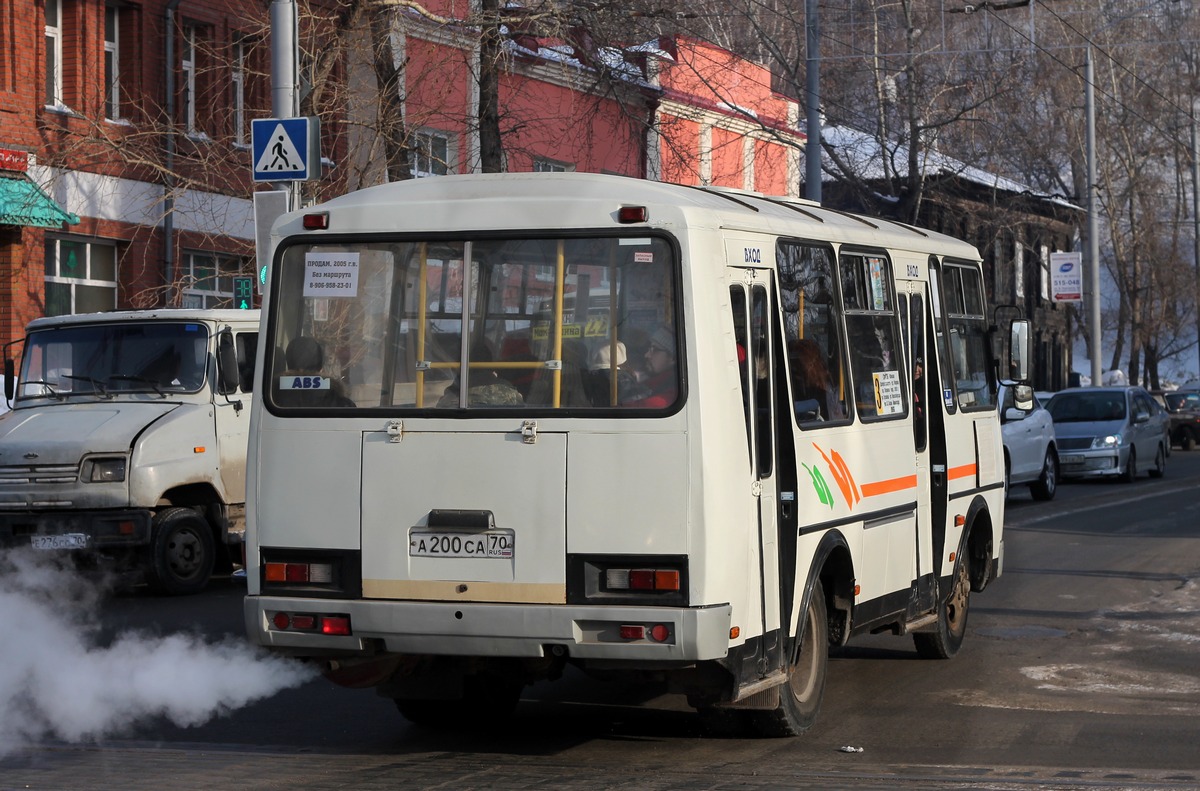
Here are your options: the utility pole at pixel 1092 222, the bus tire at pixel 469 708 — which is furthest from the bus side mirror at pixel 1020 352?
the utility pole at pixel 1092 222

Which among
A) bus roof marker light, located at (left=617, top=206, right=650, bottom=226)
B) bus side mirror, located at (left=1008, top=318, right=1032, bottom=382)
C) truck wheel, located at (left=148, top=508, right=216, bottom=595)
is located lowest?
truck wheel, located at (left=148, top=508, right=216, bottom=595)

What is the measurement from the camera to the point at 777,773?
7238 millimetres

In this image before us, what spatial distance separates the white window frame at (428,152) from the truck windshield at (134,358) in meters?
6.02

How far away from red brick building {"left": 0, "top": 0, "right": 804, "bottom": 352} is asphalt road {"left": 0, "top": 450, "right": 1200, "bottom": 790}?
11264mm

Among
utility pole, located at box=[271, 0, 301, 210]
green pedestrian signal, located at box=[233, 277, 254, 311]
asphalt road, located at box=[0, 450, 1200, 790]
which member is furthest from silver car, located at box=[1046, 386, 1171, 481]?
utility pole, located at box=[271, 0, 301, 210]

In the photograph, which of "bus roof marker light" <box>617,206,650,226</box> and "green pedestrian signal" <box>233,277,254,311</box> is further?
"green pedestrian signal" <box>233,277,254,311</box>

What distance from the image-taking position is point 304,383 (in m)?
7.49

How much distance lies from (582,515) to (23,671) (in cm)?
424

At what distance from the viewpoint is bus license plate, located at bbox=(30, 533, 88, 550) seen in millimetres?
13531

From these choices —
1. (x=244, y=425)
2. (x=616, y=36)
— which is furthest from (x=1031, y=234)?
(x=244, y=425)

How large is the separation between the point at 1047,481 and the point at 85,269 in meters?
14.4

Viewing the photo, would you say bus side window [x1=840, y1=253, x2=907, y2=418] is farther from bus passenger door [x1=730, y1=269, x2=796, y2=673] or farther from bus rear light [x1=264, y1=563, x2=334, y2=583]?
bus rear light [x1=264, y1=563, x2=334, y2=583]

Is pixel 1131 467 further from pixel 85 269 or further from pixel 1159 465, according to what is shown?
pixel 85 269

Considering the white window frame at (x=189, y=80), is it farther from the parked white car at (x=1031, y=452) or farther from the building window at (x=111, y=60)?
the parked white car at (x=1031, y=452)
